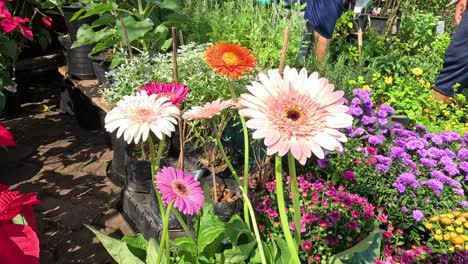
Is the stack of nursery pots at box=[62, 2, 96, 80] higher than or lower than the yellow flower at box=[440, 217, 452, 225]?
higher

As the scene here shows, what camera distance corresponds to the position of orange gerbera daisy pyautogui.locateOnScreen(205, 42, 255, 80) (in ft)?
3.22

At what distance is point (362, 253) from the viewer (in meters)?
1.35

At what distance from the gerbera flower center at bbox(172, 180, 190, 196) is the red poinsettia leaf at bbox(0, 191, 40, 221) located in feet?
0.95

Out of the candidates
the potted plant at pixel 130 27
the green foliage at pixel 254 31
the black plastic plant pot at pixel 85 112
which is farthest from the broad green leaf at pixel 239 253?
the black plastic plant pot at pixel 85 112

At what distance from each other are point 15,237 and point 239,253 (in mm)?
644

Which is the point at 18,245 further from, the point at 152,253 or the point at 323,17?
the point at 323,17

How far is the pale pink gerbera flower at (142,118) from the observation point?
2.53 feet

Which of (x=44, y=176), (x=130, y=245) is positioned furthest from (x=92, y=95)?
(x=130, y=245)

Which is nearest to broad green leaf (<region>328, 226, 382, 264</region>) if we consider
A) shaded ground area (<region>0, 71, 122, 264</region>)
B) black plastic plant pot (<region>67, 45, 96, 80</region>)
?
shaded ground area (<region>0, 71, 122, 264</region>)

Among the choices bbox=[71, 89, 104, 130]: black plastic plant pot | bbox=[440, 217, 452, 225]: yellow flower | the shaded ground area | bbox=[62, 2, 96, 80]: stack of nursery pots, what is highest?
bbox=[62, 2, 96, 80]: stack of nursery pots

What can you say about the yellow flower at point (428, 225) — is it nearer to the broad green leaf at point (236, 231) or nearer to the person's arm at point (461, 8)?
the broad green leaf at point (236, 231)

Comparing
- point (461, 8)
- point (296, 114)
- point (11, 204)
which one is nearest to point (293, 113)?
point (296, 114)

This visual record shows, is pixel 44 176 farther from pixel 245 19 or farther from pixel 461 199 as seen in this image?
pixel 461 199

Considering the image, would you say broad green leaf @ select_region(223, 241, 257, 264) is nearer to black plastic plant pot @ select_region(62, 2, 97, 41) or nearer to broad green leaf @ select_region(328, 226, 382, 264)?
broad green leaf @ select_region(328, 226, 382, 264)
